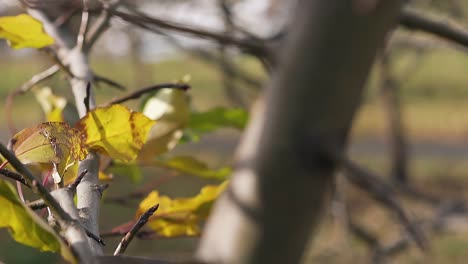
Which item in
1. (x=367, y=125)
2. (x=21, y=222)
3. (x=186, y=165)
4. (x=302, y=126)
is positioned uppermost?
(x=302, y=126)

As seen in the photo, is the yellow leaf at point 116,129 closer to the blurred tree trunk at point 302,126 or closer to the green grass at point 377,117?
the blurred tree trunk at point 302,126

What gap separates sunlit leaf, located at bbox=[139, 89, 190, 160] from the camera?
2.29 ft

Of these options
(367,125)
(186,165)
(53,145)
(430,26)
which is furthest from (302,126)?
(367,125)

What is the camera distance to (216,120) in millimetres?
803

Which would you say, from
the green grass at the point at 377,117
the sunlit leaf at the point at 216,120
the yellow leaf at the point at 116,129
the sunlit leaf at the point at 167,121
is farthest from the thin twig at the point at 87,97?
the green grass at the point at 377,117

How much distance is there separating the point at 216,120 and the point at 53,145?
1.08ft

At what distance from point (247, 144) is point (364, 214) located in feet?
24.1

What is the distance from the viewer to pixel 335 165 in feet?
0.87

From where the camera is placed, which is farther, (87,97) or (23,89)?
(23,89)

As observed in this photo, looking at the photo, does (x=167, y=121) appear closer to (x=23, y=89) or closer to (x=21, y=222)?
(x=23, y=89)

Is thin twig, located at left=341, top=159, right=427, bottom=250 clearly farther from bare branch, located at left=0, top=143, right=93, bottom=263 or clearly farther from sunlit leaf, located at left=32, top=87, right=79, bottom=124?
sunlit leaf, located at left=32, top=87, right=79, bottom=124

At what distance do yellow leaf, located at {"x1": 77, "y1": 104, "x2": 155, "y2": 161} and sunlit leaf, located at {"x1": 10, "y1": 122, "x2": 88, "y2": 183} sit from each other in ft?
0.07

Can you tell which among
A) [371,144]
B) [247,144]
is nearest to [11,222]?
[247,144]

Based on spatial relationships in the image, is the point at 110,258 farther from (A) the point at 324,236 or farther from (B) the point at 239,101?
(A) the point at 324,236
